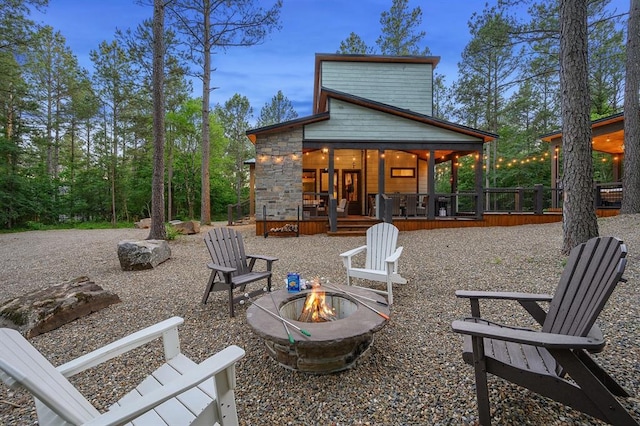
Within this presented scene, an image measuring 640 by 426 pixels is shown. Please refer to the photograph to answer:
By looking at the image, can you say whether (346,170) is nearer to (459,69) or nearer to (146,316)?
(146,316)

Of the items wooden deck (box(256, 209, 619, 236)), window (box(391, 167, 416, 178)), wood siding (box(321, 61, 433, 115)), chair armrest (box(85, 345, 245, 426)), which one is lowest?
chair armrest (box(85, 345, 245, 426))

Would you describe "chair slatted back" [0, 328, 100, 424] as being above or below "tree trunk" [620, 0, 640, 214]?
below

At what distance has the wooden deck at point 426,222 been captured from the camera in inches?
382

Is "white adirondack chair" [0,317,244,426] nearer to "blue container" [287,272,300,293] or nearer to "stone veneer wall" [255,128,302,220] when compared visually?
"blue container" [287,272,300,293]

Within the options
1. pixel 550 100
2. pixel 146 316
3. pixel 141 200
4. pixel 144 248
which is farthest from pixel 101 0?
pixel 550 100

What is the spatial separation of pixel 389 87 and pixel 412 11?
11.7 m

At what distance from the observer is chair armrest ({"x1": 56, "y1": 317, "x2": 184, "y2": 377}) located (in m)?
1.47

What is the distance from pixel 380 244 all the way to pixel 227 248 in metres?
2.23

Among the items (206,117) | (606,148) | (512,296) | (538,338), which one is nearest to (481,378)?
(538,338)

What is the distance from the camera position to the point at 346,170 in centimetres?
1323

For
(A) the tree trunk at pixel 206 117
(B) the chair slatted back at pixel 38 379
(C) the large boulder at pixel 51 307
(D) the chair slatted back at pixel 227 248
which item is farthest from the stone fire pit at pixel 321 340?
(A) the tree trunk at pixel 206 117

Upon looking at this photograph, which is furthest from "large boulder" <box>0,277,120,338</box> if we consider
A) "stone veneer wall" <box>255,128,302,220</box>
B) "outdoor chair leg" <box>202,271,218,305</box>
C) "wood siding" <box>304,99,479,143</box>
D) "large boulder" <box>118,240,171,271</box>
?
"wood siding" <box>304,99,479,143</box>

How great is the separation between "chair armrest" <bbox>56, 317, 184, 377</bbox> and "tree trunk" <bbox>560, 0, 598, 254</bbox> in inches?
229

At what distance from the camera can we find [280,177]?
32.6 feet
